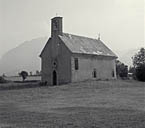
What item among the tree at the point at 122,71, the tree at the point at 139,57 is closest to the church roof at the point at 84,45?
the tree at the point at 122,71

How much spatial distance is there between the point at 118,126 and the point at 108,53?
145 feet

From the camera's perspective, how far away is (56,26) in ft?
153

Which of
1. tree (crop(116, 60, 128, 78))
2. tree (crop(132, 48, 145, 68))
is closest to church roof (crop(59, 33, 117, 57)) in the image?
tree (crop(116, 60, 128, 78))

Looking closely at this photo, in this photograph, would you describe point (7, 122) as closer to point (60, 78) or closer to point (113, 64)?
point (60, 78)

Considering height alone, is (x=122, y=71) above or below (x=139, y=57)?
below

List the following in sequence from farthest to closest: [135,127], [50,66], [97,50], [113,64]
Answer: [113,64], [97,50], [50,66], [135,127]

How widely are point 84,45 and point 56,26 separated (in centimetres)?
644

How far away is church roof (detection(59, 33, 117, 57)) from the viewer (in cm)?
4581

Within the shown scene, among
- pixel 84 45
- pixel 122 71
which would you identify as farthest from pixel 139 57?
pixel 84 45

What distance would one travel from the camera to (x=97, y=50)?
5184 centimetres

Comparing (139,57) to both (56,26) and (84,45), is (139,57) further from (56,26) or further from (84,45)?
(56,26)

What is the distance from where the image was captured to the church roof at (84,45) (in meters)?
45.8

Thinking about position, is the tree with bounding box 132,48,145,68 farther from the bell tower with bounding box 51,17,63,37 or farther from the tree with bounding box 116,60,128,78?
the bell tower with bounding box 51,17,63,37

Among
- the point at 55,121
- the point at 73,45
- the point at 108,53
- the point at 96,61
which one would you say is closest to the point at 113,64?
the point at 108,53
